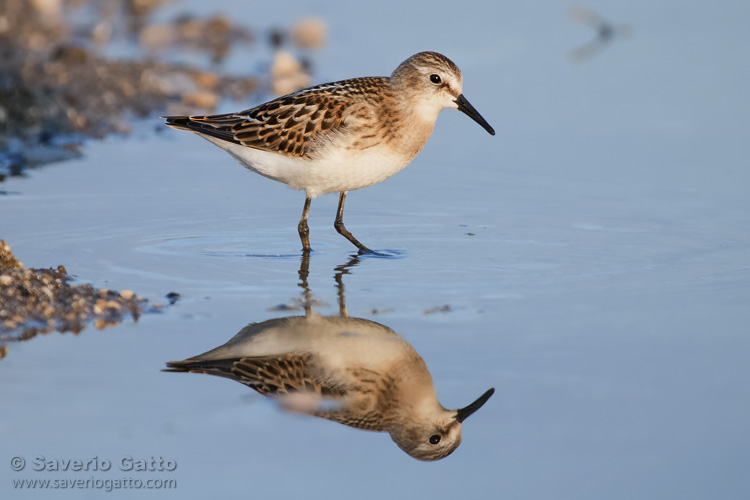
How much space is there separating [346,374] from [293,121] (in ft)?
10.2

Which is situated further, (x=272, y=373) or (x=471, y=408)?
(x=272, y=373)

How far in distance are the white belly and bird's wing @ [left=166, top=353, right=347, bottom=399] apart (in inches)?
98.5

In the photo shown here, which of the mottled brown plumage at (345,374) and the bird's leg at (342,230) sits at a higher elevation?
the bird's leg at (342,230)

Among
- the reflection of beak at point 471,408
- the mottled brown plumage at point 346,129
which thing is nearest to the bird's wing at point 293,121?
the mottled brown plumage at point 346,129

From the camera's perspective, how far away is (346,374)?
6039 millimetres

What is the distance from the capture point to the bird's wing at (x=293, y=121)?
332 inches

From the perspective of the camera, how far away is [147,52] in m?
14.4

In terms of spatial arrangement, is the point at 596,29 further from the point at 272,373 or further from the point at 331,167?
the point at 272,373

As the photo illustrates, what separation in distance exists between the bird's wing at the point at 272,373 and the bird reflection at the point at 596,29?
28.2ft

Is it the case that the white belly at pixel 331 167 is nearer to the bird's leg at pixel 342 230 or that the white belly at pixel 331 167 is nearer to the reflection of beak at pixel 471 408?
the bird's leg at pixel 342 230

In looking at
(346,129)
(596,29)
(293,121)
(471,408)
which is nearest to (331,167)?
(346,129)

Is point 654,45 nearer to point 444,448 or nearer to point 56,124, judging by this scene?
point 56,124

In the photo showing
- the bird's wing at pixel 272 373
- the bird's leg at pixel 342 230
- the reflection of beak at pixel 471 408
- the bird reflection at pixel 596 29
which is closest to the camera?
the reflection of beak at pixel 471 408

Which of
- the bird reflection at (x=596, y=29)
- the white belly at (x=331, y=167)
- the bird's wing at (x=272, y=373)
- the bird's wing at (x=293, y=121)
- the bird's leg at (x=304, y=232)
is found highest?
the bird reflection at (x=596, y=29)
